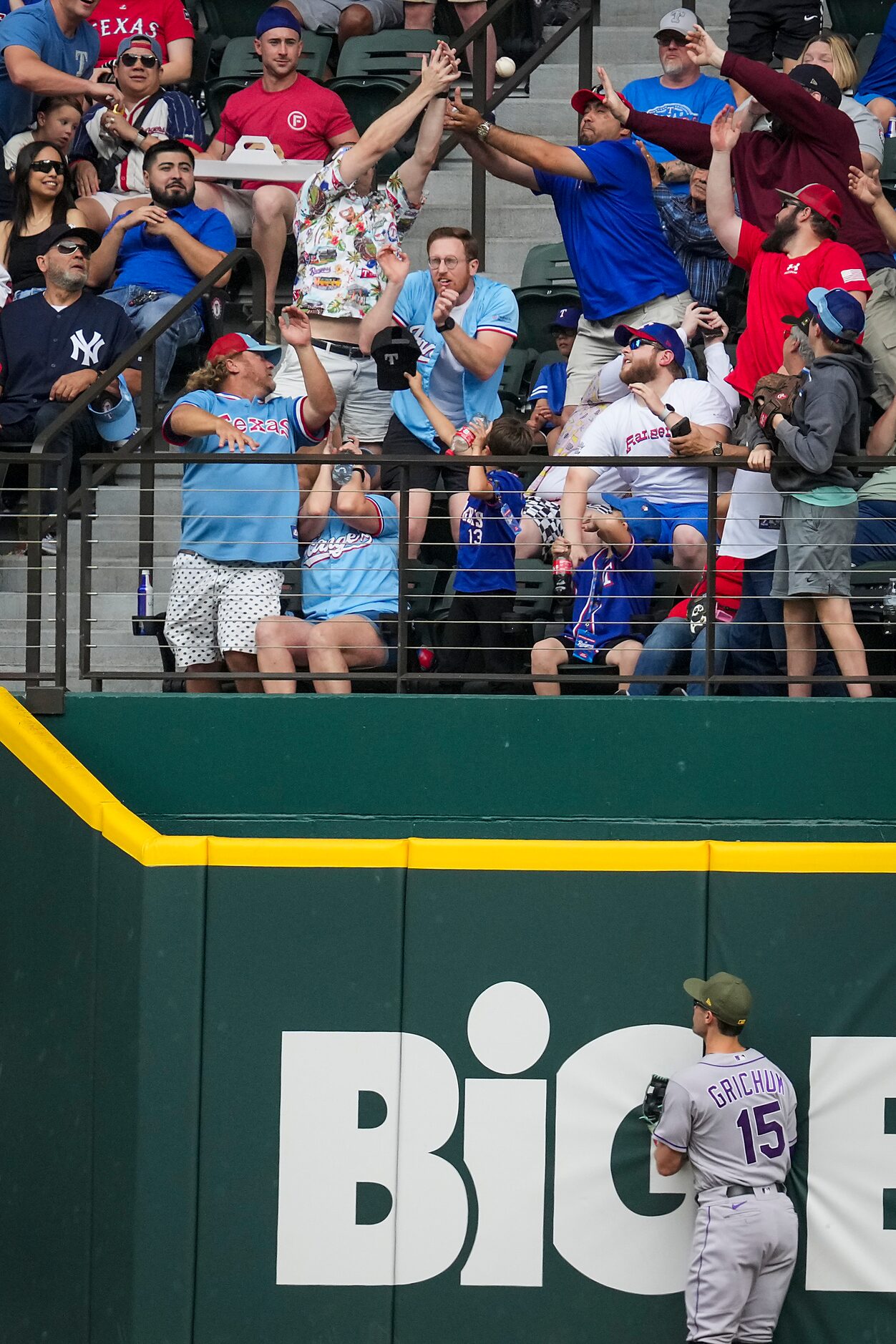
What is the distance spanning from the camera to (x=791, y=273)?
24.6 feet

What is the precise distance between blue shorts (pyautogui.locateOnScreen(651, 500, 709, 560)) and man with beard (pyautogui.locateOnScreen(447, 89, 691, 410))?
49.9 inches

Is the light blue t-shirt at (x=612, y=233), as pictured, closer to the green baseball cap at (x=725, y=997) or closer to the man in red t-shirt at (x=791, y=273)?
the man in red t-shirt at (x=791, y=273)

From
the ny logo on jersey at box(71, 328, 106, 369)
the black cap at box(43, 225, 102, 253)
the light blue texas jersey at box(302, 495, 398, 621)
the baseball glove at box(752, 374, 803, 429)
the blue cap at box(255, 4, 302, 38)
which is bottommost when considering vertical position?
the light blue texas jersey at box(302, 495, 398, 621)

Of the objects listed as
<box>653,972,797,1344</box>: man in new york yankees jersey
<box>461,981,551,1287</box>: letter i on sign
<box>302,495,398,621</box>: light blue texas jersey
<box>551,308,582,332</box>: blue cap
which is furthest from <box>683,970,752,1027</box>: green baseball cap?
A: <box>551,308,582,332</box>: blue cap

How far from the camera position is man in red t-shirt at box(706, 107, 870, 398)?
7461 mm

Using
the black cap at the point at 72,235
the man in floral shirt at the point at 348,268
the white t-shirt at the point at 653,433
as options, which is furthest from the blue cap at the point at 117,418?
the white t-shirt at the point at 653,433

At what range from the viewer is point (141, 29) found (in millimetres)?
10883

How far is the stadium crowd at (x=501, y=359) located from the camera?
7168mm

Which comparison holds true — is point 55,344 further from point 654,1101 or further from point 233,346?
point 654,1101

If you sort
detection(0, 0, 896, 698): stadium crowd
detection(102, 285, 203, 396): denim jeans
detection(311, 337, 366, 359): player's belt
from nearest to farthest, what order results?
detection(0, 0, 896, 698): stadium crowd → detection(311, 337, 366, 359): player's belt → detection(102, 285, 203, 396): denim jeans

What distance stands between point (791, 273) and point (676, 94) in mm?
2559

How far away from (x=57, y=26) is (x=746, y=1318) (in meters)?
7.87

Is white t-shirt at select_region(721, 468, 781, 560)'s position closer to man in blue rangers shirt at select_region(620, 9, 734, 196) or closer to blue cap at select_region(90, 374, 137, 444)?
man in blue rangers shirt at select_region(620, 9, 734, 196)

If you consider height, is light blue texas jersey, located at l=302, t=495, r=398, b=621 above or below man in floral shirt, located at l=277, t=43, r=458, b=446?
below
